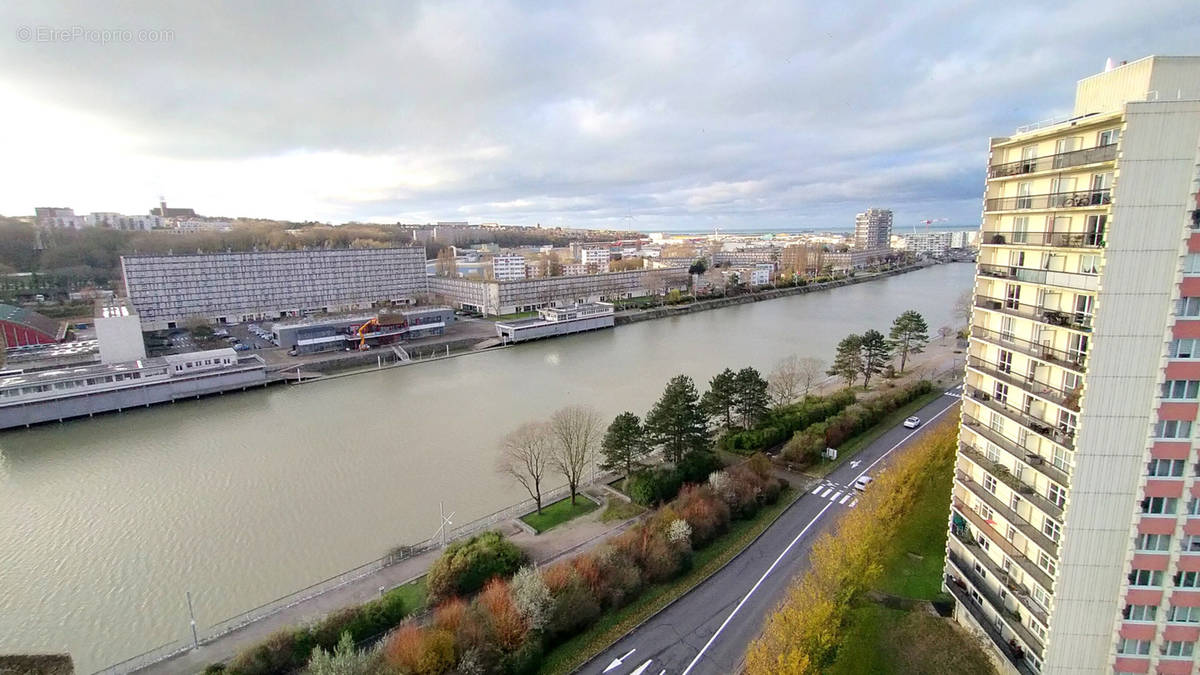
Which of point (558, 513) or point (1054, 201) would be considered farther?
point (558, 513)

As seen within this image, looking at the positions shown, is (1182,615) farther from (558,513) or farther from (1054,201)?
(558,513)

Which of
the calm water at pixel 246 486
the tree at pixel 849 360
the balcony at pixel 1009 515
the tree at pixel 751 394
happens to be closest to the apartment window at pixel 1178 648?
the balcony at pixel 1009 515

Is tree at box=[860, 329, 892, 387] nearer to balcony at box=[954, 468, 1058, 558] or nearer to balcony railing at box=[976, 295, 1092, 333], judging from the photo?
balcony at box=[954, 468, 1058, 558]

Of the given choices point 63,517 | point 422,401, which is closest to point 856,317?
point 422,401

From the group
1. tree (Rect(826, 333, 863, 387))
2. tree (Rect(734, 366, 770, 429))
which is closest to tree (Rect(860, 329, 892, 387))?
tree (Rect(826, 333, 863, 387))

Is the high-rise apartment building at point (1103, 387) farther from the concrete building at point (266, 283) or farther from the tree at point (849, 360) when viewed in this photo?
the concrete building at point (266, 283)

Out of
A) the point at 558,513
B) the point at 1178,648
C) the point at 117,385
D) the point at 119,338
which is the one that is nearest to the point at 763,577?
the point at 558,513

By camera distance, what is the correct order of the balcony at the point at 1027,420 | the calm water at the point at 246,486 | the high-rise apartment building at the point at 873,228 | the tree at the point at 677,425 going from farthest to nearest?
1. the high-rise apartment building at the point at 873,228
2. the tree at the point at 677,425
3. the calm water at the point at 246,486
4. the balcony at the point at 1027,420
